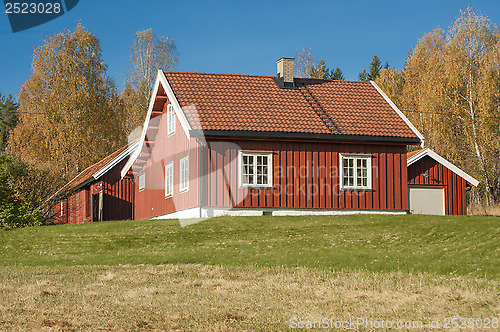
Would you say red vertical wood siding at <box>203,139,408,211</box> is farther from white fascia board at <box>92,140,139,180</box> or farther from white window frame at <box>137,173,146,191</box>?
white fascia board at <box>92,140,139,180</box>

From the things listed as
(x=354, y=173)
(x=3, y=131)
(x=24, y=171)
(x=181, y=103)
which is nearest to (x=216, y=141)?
(x=181, y=103)

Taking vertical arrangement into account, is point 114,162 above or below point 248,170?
above

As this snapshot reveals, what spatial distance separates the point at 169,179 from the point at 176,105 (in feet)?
14.2

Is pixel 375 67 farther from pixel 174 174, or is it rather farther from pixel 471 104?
pixel 174 174

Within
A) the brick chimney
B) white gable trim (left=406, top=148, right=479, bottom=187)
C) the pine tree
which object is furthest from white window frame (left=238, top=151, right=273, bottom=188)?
the pine tree

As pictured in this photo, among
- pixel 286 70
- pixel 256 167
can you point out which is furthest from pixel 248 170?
pixel 286 70

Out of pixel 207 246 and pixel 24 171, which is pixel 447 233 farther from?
pixel 24 171

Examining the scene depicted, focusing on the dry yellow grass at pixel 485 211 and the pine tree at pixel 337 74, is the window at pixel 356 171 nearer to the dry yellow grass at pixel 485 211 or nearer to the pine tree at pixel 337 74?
the dry yellow grass at pixel 485 211

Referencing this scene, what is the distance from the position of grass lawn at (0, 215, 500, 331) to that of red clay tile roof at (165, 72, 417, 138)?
422cm

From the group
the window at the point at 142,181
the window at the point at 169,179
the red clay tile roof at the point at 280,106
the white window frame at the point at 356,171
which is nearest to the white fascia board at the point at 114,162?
the window at the point at 142,181

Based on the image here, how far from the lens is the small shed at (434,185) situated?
31500 millimetres

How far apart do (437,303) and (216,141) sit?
1596 centimetres

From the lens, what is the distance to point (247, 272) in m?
14.7

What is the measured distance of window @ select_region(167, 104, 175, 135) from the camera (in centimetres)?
2860
